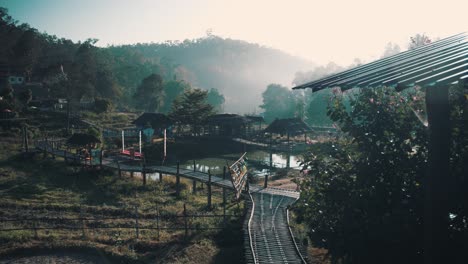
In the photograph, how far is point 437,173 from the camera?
3.48 m

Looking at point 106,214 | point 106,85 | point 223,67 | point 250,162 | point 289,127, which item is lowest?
point 106,214

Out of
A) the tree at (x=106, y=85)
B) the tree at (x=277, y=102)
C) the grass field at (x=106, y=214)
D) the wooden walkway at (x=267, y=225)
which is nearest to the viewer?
the wooden walkway at (x=267, y=225)

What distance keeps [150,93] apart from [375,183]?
61.6 meters

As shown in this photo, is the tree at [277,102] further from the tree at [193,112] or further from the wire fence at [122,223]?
the wire fence at [122,223]

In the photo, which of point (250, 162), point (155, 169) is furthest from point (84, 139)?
point (250, 162)

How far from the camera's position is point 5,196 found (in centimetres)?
1803

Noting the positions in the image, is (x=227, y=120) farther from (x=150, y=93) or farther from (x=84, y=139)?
(x=150, y=93)

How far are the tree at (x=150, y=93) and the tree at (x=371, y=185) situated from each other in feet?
197

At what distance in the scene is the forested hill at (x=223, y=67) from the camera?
144m

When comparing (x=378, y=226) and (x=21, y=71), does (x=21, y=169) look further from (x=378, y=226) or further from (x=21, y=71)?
(x=21, y=71)

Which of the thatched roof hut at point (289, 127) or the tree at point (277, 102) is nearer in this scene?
the thatched roof hut at point (289, 127)

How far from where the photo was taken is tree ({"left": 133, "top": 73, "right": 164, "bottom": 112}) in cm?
6306

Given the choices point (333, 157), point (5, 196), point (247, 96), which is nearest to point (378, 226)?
point (333, 157)

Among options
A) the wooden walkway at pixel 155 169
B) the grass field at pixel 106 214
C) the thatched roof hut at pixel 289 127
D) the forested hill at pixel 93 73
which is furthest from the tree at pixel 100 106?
the grass field at pixel 106 214
